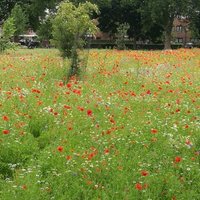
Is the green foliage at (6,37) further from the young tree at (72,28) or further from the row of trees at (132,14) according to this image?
the row of trees at (132,14)

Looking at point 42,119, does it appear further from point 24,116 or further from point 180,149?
point 180,149

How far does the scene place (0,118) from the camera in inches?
362

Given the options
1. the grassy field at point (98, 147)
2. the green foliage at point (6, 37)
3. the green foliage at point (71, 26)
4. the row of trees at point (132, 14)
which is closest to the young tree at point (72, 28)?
the green foliage at point (71, 26)

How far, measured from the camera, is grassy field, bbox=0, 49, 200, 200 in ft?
21.2

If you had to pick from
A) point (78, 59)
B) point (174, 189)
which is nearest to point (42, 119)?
point (174, 189)

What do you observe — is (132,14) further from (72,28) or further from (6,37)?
(72,28)

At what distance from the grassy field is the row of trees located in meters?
46.6

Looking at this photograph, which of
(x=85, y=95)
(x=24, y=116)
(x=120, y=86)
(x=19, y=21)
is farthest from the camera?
(x=19, y=21)

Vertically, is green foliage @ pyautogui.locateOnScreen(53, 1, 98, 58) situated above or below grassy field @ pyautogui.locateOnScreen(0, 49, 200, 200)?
above

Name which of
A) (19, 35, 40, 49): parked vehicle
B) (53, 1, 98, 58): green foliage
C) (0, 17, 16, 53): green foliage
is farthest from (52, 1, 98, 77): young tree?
(19, 35, 40, 49): parked vehicle

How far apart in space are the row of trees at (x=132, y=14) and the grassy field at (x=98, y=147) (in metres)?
46.6

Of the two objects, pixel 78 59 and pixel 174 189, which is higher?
pixel 78 59

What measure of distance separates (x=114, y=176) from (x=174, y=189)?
38.7 inches

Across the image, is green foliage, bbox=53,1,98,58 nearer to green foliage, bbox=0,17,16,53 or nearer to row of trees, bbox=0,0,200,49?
green foliage, bbox=0,17,16,53
